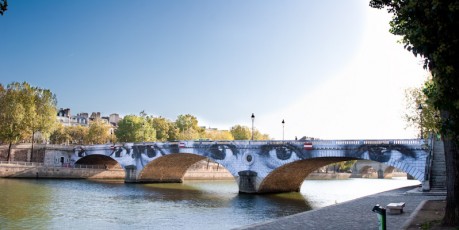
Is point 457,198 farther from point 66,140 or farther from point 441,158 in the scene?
point 66,140

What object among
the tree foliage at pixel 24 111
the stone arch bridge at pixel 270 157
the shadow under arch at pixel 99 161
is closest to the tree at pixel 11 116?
the tree foliage at pixel 24 111

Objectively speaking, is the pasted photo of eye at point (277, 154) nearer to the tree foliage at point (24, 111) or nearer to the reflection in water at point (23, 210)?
the reflection in water at point (23, 210)

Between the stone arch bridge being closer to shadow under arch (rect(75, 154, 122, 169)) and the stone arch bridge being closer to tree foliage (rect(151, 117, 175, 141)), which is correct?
shadow under arch (rect(75, 154, 122, 169))

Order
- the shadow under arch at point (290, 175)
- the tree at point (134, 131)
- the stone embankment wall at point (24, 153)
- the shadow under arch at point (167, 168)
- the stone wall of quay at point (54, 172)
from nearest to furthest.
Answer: the shadow under arch at point (290, 175), the stone wall of quay at point (54, 172), the shadow under arch at point (167, 168), the stone embankment wall at point (24, 153), the tree at point (134, 131)

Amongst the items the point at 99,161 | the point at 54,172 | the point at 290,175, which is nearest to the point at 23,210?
the point at 290,175

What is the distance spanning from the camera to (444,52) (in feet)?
38.9

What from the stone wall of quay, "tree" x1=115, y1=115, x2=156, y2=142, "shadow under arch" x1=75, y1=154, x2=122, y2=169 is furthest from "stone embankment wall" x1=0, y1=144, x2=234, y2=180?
"tree" x1=115, y1=115, x2=156, y2=142

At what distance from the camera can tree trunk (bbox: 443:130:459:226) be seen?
49.7ft

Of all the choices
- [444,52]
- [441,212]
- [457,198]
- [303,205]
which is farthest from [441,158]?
[444,52]

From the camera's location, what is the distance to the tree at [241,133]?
11731cm

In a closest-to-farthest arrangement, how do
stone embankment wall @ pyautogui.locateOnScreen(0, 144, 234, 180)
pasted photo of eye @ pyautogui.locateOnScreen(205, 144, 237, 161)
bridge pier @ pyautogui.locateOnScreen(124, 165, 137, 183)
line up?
pasted photo of eye @ pyautogui.locateOnScreen(205, 144, 237, 161) < stone embankment wall @ pyautogui.locateOnScreen(0, 144, 234, 180) < bridge pier @ pyautogui.locateOnScreen(124, 165, 137, 183)

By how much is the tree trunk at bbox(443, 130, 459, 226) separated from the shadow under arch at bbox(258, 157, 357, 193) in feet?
103

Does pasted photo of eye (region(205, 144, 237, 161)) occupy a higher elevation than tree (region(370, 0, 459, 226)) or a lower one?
lower

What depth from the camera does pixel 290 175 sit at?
179 feet
